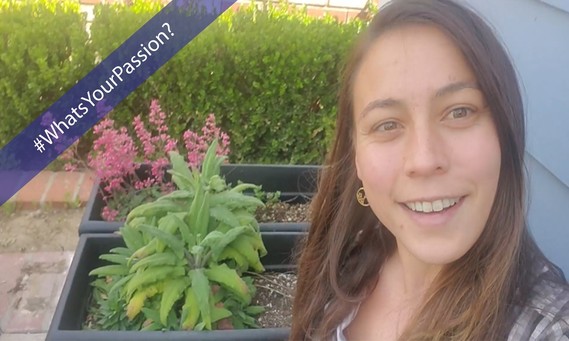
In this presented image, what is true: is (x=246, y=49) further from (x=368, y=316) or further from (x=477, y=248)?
(x=477, y=248)

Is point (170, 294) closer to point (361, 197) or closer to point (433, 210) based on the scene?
point (361, 197)

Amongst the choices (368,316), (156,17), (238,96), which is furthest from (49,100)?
(368,316)

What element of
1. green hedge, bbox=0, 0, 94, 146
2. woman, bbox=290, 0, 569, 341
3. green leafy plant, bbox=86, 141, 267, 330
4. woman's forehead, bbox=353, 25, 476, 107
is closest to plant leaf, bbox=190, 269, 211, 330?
green leafy plant, bbox=86, 141, 267, 330

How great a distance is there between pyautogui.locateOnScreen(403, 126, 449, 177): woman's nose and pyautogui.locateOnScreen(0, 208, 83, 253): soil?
278cm

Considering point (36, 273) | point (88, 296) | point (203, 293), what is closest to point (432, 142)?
point (203, 293)

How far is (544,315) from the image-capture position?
116 centimetres

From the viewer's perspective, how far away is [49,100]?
13.3 feet

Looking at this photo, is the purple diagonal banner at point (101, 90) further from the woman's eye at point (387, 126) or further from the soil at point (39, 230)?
the woman's eye at point (387, 126)

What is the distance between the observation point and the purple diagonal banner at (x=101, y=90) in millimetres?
3936

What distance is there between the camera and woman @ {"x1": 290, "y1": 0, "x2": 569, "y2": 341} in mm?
1231

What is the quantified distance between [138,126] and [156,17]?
1.41 m

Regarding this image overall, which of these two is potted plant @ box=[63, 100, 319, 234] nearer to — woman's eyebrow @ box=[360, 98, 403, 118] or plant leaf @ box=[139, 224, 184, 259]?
plant leaf @ box=[139, 224, 184, 259]

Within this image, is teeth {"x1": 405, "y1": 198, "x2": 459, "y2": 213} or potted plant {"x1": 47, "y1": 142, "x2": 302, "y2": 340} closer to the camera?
teeth {"x1": 405, "y1": 198, "x2": 459, "y2": 213}

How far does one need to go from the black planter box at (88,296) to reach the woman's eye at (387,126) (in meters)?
0.99
